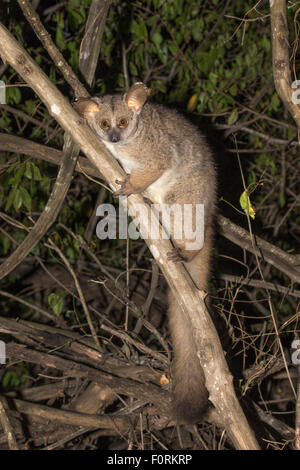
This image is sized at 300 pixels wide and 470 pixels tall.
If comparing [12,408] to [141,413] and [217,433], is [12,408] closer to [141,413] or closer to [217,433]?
[141,413]

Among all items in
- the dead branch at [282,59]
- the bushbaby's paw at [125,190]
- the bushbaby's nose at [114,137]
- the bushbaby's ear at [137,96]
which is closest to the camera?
the dead branch at [282,59]

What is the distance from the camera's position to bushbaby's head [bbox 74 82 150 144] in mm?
3531

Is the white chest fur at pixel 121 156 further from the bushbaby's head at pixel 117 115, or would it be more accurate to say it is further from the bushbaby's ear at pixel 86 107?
the bushbaby's ear at pixel 86 107

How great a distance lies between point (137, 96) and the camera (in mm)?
3510

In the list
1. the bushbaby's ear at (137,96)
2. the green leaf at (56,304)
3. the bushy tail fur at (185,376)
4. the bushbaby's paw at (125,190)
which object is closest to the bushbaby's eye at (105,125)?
the bushbaby's ear at (137,96)

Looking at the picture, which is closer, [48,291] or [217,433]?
[217,433]

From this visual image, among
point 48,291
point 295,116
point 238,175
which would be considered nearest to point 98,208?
point 48,291

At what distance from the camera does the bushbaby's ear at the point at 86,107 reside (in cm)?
320

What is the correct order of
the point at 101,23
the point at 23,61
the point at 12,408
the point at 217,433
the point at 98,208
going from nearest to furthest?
1. the point at 23,61
2. the point at 101,23
3. the point at 12,408
4. the point at 217,433
5. the point at 98,208

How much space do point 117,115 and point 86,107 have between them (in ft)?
1.01

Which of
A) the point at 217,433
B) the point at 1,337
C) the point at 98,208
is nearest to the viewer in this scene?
the point at 217,433

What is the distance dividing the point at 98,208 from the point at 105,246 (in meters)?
0.89

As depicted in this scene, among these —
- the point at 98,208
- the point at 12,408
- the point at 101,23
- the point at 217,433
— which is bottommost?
the point at 217,433

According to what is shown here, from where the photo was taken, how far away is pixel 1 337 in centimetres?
423
